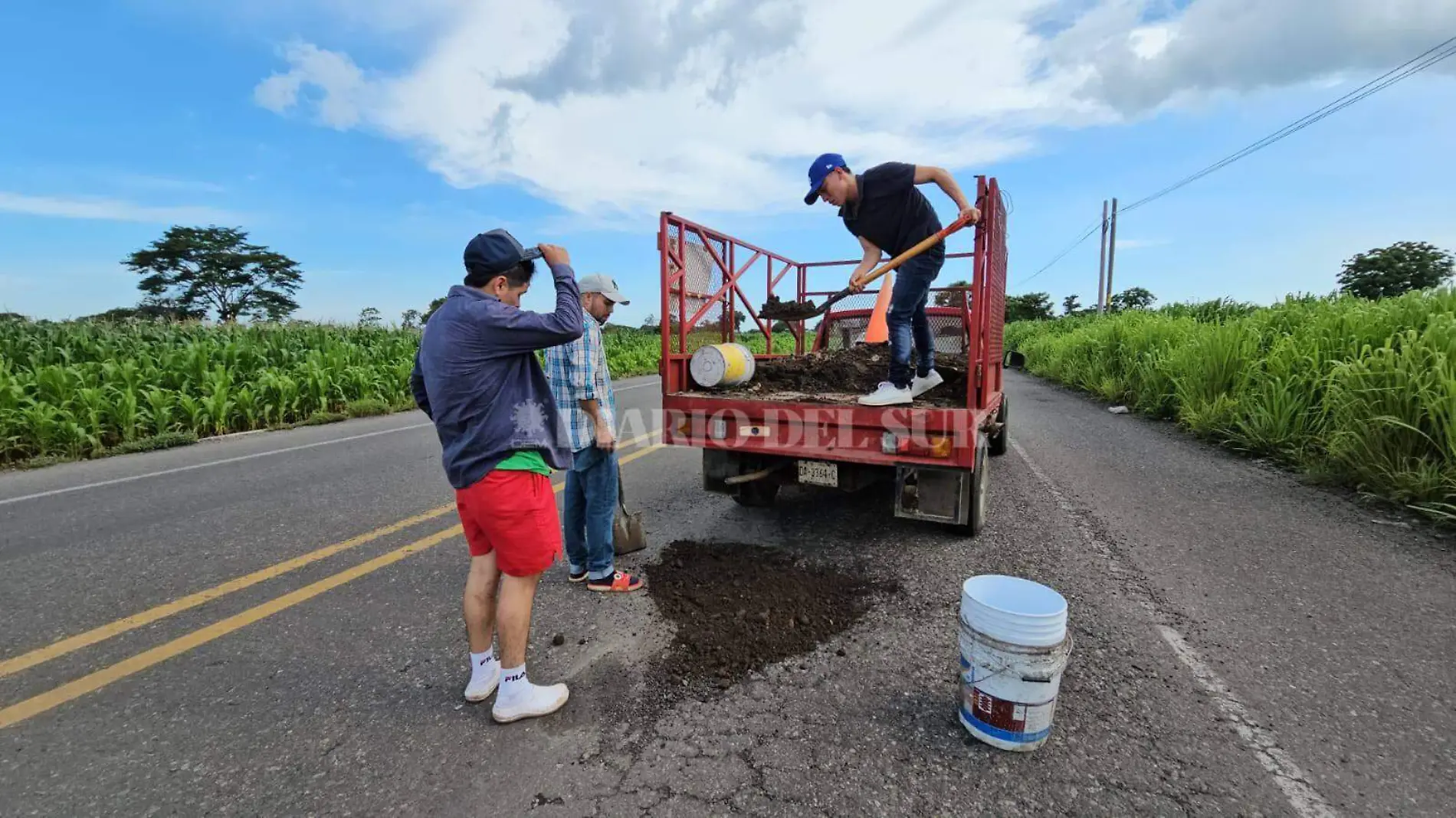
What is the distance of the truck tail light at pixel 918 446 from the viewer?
145 inches

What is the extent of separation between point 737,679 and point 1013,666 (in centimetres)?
107

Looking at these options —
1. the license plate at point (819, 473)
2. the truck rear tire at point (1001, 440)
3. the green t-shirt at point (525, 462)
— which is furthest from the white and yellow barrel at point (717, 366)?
the truck rear tire at point (1001, 440)

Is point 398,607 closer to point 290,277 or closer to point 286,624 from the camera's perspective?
point 286,624

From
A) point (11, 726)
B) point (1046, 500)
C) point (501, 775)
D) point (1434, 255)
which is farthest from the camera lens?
point (1434, 255)

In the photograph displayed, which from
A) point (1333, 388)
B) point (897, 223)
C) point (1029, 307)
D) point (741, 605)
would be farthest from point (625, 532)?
point (1029, 307)

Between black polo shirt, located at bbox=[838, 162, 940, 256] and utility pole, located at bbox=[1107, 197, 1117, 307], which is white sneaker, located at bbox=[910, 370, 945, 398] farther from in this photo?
utility pole, located at bbox=[1107, 197, 1117, 307]

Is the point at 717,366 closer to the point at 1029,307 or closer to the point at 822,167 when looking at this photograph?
the point at 822,167

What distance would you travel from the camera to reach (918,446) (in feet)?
12.3

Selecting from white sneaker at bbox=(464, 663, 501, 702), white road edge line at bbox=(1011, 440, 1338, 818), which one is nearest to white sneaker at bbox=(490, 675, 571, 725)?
white sneaker at bbox=(464, 663, 501, 702)

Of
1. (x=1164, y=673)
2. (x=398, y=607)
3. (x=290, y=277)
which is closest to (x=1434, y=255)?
(x=1164, y=673)

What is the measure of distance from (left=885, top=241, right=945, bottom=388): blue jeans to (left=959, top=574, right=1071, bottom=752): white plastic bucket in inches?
83.2

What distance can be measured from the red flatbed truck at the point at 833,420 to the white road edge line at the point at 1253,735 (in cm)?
123

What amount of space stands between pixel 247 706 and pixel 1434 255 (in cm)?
5146

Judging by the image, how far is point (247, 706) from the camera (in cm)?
247
